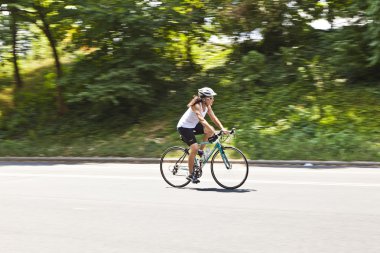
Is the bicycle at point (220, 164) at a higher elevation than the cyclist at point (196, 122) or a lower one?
lower

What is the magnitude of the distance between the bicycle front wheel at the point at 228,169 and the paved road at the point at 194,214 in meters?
0.24

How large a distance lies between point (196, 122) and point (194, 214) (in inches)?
103

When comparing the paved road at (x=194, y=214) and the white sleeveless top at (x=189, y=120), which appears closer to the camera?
the paved road at (x=194, y=214)

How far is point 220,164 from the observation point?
979 centimetres

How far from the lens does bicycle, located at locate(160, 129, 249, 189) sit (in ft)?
31.6

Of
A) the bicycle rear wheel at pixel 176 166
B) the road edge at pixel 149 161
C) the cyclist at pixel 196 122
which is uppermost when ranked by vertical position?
the cyclist at pixel 196 122

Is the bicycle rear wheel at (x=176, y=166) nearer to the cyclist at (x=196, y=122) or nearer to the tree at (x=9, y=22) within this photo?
the cyclist at (x=196, y=122)

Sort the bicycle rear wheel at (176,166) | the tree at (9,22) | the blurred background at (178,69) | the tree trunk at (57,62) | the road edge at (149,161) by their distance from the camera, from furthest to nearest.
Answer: the tree trunk at (57,62) < the tree at (9,22) < the blurred background at (178,69) < the road edge at (149,161) < the bicycle rear wheel at (176,166)

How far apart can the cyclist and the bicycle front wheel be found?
392mm

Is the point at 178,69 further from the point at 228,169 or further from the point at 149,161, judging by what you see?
the point at 228,169

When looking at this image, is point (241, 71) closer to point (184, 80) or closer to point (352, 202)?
point (184, 80)

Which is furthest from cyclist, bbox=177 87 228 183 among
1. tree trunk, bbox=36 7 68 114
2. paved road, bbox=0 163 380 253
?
tree trunk, bbox=36 7 68 114

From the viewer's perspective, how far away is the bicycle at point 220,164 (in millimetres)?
9617

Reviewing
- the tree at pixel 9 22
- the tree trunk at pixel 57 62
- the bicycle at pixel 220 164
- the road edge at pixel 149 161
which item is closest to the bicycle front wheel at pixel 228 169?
the bicycle at pixel 220 164
